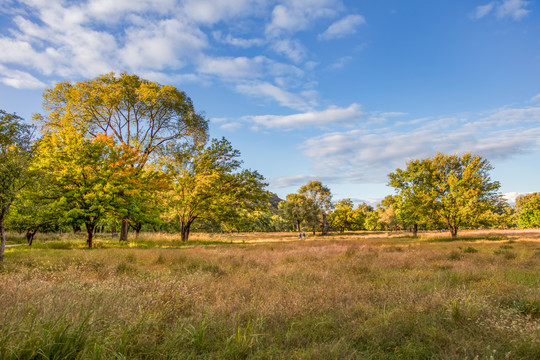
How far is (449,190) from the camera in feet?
95.1

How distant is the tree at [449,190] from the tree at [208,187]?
19808 millimetres

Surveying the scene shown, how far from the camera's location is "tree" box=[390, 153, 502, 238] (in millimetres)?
26500

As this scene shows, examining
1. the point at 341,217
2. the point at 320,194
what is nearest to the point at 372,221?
the point at 341,217

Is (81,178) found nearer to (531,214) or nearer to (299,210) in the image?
(299,210)

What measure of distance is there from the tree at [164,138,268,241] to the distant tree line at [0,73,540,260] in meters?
0.10

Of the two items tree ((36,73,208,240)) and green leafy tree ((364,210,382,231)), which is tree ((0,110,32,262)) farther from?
green leafy tree ((364,210,382,231))

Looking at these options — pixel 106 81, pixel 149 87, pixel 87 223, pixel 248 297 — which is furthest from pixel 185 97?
pixel 248 297

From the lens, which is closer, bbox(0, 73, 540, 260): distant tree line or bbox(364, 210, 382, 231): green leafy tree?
bbox(0, 73, 540, 260): distant tree line

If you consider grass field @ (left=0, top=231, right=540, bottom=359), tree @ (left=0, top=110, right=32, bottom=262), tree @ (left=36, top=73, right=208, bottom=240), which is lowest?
grass field @ (left=0, top=231, right=540, bottom=359)

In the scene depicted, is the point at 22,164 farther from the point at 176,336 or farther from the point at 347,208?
the point at 347,208

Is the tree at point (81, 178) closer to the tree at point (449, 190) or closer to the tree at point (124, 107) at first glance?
the tree at point (124, 107)

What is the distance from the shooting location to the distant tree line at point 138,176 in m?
15.8

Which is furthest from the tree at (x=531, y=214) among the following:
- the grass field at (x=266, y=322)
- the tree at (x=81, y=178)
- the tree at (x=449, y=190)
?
the tree at (x=81, y=178)

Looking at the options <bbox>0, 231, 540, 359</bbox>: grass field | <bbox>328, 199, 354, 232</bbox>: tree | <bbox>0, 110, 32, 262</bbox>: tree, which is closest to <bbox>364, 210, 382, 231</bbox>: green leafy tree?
<bbox>328, 199, 354, 232</bbox>: tree
